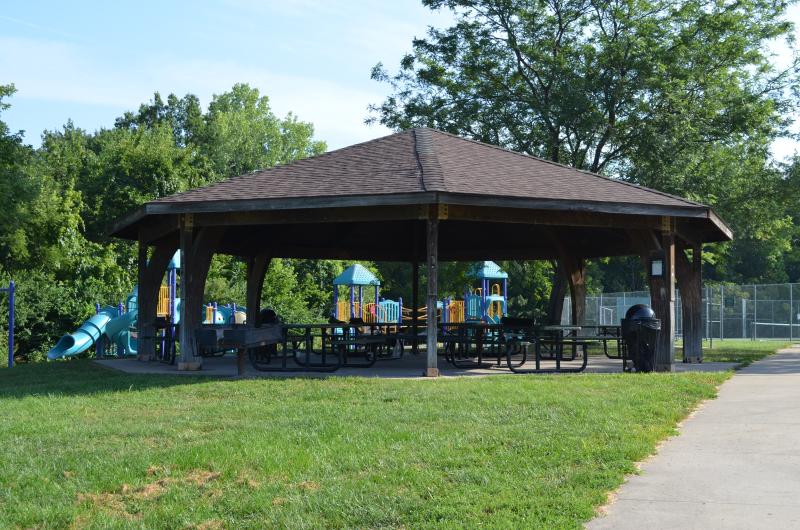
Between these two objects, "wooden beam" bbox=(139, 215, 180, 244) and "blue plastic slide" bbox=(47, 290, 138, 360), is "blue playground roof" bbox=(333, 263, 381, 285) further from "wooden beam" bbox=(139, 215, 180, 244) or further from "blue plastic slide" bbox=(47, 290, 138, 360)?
"wooden beam" bbox=(139, 215, 180, 244)

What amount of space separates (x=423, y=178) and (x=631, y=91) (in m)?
12.1

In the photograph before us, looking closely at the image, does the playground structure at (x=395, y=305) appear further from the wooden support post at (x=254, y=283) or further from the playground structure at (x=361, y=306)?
the wooden support post at (x=254, y=283)

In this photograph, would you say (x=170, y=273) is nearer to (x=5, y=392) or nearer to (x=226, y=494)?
(x=5, y=392)

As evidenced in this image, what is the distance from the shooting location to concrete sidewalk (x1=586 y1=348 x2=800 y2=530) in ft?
17.3

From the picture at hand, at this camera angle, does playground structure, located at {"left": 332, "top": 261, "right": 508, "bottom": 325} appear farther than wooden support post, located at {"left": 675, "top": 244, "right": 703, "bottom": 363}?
Yes

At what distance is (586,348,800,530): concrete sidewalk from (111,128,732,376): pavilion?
4169mm

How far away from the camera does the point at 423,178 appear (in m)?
13.1

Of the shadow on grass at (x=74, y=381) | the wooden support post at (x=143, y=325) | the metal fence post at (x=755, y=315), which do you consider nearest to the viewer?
the shadow on grass at (x=74, y=381)

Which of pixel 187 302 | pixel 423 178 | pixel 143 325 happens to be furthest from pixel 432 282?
pixel 143 325

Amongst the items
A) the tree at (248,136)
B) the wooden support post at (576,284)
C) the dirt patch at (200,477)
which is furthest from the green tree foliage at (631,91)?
the tree at (248,136)

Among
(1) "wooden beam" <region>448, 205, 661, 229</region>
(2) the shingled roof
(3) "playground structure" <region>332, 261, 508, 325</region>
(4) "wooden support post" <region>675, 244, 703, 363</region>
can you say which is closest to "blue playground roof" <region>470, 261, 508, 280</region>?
(3) "playground structure" <region>332, 261, 508, 325</region>

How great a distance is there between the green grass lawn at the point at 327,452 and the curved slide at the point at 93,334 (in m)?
8.12

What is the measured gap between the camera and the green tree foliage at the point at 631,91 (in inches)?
904

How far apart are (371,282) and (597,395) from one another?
20403 millimetres
